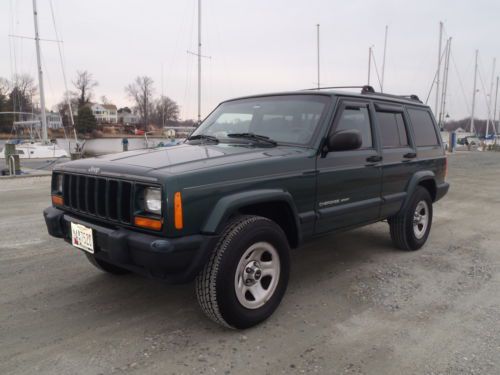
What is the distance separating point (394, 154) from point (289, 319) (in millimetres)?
2356

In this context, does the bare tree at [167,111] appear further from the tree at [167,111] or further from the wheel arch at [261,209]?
the wheel arch at [261,209]

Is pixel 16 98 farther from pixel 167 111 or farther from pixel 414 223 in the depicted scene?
pixel 414 223

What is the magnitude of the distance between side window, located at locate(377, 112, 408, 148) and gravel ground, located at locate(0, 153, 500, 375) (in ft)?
4.57

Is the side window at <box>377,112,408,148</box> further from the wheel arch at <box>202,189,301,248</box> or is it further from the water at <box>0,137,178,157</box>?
the water at <box>0,137,178,157</box>

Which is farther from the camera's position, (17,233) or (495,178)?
(495,178)

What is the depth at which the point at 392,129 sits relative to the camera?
4734mm

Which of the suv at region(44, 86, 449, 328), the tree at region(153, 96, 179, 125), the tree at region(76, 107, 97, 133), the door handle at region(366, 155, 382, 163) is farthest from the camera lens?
the tree at region(153, 96, 179, 125)

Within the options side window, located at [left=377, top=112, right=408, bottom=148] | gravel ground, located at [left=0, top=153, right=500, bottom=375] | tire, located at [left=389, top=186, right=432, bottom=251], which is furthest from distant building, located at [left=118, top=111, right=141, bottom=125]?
gravel ground, located at [left=0, top=153, right=500, bottom=375]

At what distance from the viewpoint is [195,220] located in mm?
2766

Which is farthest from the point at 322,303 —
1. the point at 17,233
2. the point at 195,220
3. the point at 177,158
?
the point at 17,233

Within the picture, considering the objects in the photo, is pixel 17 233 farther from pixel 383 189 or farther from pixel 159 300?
pixel 383 189

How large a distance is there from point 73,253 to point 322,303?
303 cm

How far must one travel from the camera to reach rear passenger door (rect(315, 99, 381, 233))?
12.2 feet

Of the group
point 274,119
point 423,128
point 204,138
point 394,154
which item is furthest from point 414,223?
point 204,138
